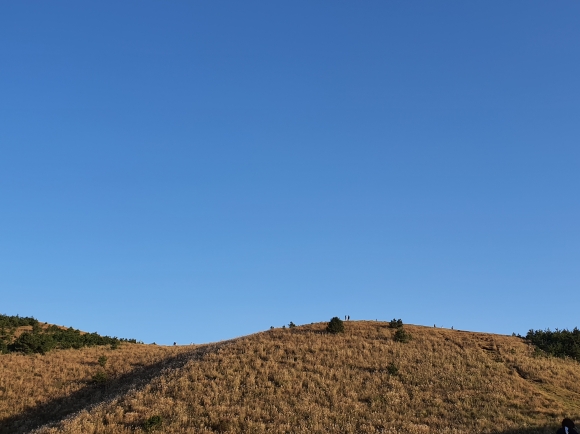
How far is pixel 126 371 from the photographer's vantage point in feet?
119

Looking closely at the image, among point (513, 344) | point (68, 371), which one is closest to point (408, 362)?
point (513, 344)

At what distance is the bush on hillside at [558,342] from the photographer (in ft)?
119

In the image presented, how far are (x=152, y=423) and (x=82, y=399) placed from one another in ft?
37.0

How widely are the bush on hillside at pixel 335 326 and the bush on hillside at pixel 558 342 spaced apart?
15.6m

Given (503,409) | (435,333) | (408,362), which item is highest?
(435,333)

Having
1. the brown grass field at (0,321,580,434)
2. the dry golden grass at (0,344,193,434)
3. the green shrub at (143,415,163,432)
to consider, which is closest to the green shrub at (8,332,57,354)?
the dry golden grass at (0,344,193,434)

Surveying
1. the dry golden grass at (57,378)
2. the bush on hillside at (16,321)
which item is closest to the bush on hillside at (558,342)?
the dry golden grass at (57,378)

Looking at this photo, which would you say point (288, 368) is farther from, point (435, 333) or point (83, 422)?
point (435, 333)

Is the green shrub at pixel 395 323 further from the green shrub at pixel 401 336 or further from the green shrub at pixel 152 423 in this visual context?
the green shrub at pixel 152 423

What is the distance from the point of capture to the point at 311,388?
26.4m

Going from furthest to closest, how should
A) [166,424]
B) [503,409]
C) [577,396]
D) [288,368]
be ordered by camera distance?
1. [288,368]
2. [577,396]
3. [503,409]
4. [166,424]

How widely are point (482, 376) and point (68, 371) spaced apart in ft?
95.1

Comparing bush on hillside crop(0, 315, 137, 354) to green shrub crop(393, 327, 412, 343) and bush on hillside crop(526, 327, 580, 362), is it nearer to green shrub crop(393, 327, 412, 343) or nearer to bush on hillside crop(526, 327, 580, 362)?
green shrub crop(393, 327, 412, 343)

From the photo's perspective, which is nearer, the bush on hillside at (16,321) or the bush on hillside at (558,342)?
the bush on hillside at (558,342)
